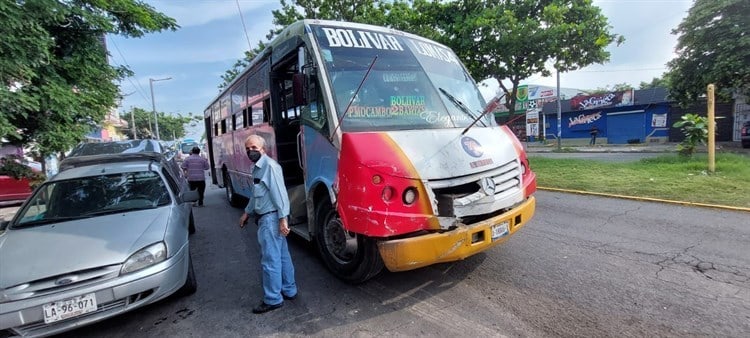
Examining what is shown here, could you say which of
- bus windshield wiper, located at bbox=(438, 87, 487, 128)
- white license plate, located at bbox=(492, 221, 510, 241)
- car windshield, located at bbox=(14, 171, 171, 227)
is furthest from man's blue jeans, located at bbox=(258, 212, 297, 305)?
bus windshield wiper, located at bbox=(438, 87, 487, 128)

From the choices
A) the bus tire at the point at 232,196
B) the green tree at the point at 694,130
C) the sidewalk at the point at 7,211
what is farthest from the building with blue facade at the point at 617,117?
the sidewalk at the point at 7,211

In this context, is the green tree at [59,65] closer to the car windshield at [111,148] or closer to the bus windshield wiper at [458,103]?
the car windshield at [111,148]

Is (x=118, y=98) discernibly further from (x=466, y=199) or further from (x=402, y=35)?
(x=466, y=199)

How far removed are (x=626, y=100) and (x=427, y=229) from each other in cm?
2961

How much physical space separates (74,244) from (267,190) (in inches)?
68.9

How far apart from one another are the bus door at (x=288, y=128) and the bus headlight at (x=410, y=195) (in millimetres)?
2146

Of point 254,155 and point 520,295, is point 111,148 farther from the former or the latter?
point 520,295

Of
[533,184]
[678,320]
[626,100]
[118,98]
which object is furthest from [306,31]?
[626,100]

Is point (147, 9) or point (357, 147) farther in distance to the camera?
point (147, 9)

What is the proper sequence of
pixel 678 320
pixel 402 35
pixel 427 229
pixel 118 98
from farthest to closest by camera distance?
pixel 118 98 < pixel 402 35 < pixel 427 229 < pixel 678 320

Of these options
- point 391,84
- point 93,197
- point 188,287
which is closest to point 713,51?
point 391,84

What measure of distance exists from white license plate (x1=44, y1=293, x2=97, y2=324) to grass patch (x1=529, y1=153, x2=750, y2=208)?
8600 millimetres

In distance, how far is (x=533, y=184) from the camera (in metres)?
4.12

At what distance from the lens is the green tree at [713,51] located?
13898mm
